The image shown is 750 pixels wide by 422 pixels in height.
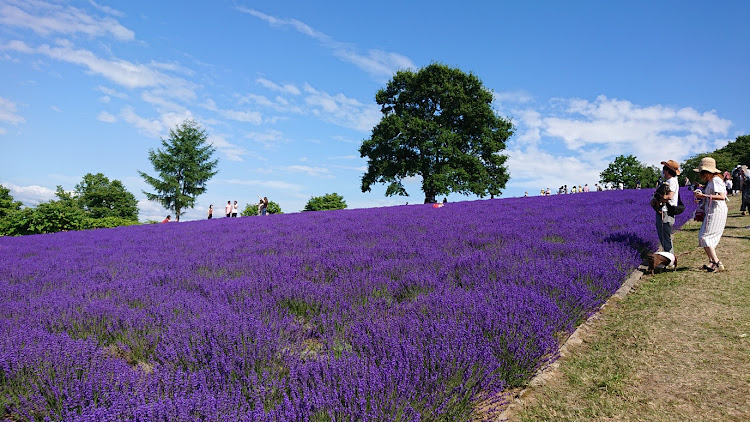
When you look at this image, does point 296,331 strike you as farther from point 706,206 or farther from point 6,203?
point 6,203

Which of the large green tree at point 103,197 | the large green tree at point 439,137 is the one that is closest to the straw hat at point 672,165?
the large green tree at point 439,137

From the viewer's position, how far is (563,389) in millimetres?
2635

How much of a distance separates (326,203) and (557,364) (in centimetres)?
2924

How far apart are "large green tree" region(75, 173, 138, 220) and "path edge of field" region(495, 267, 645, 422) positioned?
4370 centimetres

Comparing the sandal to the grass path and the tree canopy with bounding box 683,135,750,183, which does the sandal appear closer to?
the grass path

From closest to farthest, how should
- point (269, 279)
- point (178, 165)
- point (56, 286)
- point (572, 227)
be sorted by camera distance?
point (269, 279)
point (56, 286)
point (572, 227)
point (178, 165)

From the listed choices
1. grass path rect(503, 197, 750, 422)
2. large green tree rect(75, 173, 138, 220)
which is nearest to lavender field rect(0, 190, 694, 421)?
grass path rect(503, 197, 750, 422)

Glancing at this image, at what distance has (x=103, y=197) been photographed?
1518 inches

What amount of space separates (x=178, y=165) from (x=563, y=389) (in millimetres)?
39798

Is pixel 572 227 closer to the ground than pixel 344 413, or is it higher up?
higher up

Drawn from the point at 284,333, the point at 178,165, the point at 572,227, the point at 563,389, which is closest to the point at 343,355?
the point at 284,333

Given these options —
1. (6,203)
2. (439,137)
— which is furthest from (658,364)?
(6,203)

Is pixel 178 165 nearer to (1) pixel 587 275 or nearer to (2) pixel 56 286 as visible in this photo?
(2) pixel 56 286

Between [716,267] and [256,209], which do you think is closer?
[716,267]
